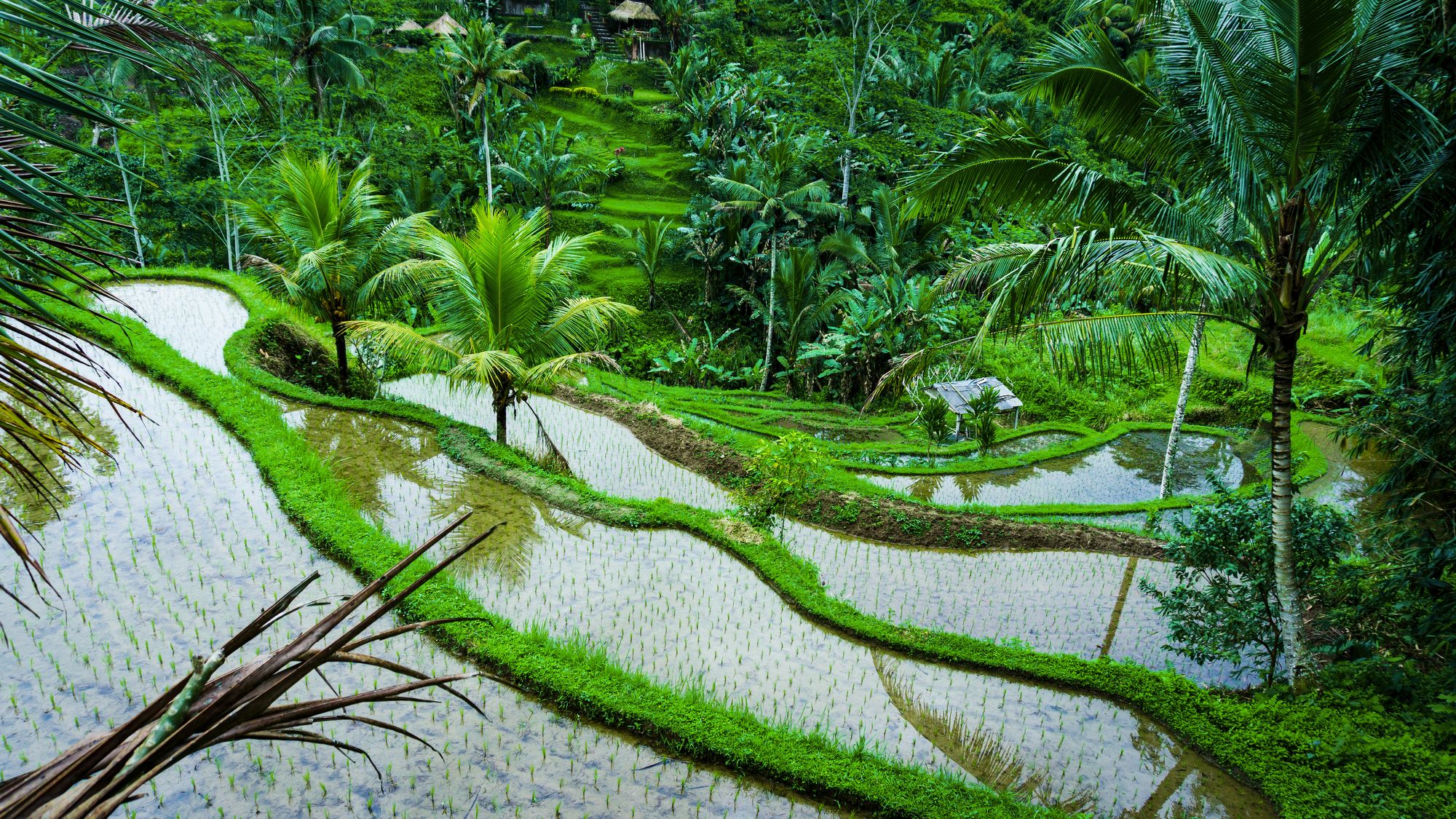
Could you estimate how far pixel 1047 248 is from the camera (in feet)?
15.6

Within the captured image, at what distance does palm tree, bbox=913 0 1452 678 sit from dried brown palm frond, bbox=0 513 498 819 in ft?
13.7

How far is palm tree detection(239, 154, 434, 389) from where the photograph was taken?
9281 millimetres

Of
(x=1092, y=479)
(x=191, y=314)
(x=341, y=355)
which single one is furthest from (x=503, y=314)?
(x=1092, y=479)

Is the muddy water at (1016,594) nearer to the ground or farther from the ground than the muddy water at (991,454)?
nearer to the ground

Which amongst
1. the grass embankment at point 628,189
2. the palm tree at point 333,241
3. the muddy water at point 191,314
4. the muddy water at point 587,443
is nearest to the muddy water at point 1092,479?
the muddy water at point 587,443

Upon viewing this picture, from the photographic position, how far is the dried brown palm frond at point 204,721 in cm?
137

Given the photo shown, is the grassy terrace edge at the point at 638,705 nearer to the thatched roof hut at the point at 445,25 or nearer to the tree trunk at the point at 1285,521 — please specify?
the tree trunk at the point at 1285,521

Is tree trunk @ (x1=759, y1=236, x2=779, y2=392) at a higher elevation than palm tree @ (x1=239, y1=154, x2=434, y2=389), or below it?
higher

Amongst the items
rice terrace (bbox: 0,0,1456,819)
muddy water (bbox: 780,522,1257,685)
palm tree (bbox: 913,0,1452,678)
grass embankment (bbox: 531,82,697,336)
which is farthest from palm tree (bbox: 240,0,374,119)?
palm tree (bbox: 913,0,1452,678)

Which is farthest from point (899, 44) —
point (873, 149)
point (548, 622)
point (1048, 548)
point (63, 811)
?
point (63, 811)

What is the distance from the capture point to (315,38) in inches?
663

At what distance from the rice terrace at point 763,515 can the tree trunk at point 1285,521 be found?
7 centimetres

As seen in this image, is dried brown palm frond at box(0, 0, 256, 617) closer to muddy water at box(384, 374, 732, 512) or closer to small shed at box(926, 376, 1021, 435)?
muddy water at box(384, 374, 732, 512)

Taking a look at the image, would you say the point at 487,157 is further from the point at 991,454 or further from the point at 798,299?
the point at 991,454
